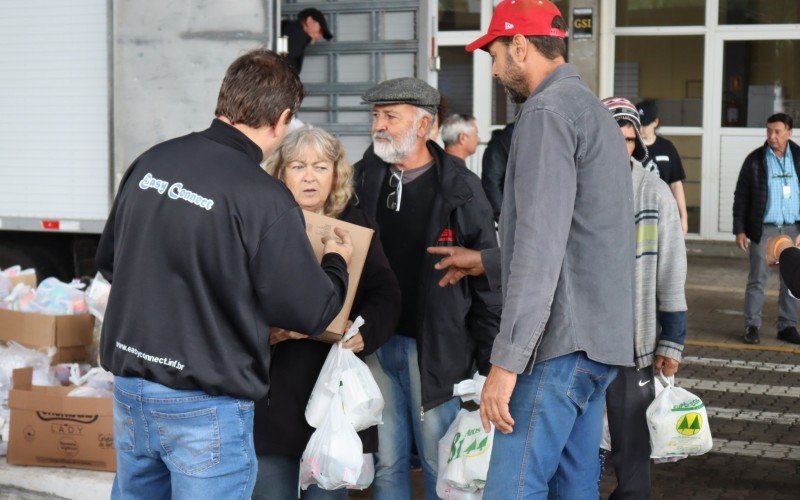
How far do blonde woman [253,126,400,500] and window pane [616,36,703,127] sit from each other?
10.5 m

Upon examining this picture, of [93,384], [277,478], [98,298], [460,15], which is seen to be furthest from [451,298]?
[460,15]

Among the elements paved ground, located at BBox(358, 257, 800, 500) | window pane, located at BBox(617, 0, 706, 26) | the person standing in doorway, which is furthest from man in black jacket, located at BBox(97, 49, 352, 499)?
window pane, located at BBox(617, 0, 706, 26)

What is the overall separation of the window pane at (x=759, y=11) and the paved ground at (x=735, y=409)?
3855mm

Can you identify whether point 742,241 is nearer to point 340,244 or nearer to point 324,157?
point 324,157

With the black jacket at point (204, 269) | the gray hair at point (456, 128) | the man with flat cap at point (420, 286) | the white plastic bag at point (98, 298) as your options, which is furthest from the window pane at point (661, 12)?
the black jacket at point (204, 269)

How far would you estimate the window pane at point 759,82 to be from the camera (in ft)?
44.6

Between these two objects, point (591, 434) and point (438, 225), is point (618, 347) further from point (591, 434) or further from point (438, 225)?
point (438, 225)

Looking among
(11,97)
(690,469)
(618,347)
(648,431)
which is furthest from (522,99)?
(11,97)

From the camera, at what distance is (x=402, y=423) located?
4316mm

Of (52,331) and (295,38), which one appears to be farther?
(295,38)

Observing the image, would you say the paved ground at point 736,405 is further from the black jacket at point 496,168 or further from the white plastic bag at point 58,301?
the black jacket at point 496,168

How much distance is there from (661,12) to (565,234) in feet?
38.0

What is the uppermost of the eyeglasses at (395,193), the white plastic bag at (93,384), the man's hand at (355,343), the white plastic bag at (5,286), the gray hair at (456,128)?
the gray hair at (456,128)

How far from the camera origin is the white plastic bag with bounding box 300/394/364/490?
3.80m
